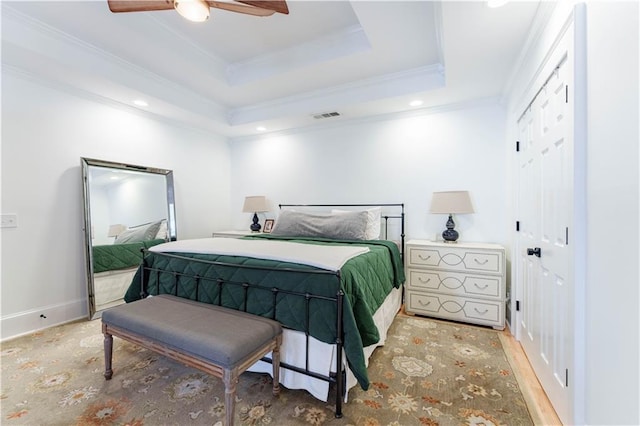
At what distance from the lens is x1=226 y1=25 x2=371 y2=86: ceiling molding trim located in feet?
8.37

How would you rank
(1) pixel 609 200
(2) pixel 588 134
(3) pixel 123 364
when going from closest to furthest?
(1) pixel 609 200
(2) pixel 588 134
(3) pixel 123 364

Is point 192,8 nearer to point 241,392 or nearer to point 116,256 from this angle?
point 241,392

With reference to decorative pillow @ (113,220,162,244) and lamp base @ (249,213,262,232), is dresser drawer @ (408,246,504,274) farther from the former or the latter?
decorative pillow @ (113,220,162,244)

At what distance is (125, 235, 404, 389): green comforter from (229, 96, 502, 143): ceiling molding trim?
2005 millimetres

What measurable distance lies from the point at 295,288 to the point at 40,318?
2731 millimetres

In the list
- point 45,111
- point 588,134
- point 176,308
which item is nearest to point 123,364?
point 176,308

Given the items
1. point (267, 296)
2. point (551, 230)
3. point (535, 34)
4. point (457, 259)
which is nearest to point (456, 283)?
point (457, 259)

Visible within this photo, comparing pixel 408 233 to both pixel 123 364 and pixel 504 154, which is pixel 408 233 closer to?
pixel 504 154

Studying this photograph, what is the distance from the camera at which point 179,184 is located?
12.9 ft

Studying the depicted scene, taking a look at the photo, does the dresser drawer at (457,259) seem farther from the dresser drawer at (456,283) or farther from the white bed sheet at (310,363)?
the white bed sheet at (310,363)

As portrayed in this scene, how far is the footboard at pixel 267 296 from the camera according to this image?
1.55 meters

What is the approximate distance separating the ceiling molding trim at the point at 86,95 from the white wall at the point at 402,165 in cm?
119

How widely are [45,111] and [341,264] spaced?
10.7 feet

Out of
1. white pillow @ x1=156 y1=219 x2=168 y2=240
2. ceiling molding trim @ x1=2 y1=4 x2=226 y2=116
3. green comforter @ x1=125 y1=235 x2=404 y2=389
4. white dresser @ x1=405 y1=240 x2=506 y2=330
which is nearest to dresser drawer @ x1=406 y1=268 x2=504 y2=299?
white dresser @ x1=405 y1=240 x2=506 y2=330
